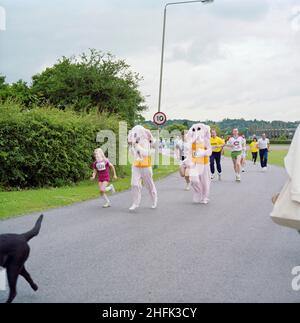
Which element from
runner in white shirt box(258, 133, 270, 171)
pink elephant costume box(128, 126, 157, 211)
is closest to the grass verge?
pink elephant costume box(128, 126, 157, 211)

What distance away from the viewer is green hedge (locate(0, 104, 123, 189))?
16.8m

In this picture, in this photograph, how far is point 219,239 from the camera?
8.83 metres

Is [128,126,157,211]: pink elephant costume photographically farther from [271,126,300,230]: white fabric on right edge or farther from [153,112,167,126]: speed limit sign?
[153,112,167,126]: speed limit sign

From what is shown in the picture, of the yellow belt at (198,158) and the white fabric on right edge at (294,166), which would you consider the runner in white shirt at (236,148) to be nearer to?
the yellow belt at (198,158)

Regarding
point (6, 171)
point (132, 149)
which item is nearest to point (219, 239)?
point (132, 149)

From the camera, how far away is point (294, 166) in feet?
16.1

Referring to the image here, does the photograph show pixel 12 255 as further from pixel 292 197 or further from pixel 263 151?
pixel 263 151

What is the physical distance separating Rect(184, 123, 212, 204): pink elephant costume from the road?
1.04 m

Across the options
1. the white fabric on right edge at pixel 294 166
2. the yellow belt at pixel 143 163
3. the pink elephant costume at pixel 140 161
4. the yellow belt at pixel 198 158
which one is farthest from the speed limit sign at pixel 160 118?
the white fabric on right edge at pixel 294 166

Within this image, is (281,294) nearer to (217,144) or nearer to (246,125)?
(217,144)

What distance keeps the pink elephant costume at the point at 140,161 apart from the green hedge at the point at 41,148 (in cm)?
515

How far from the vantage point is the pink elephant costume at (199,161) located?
13.9 meters
